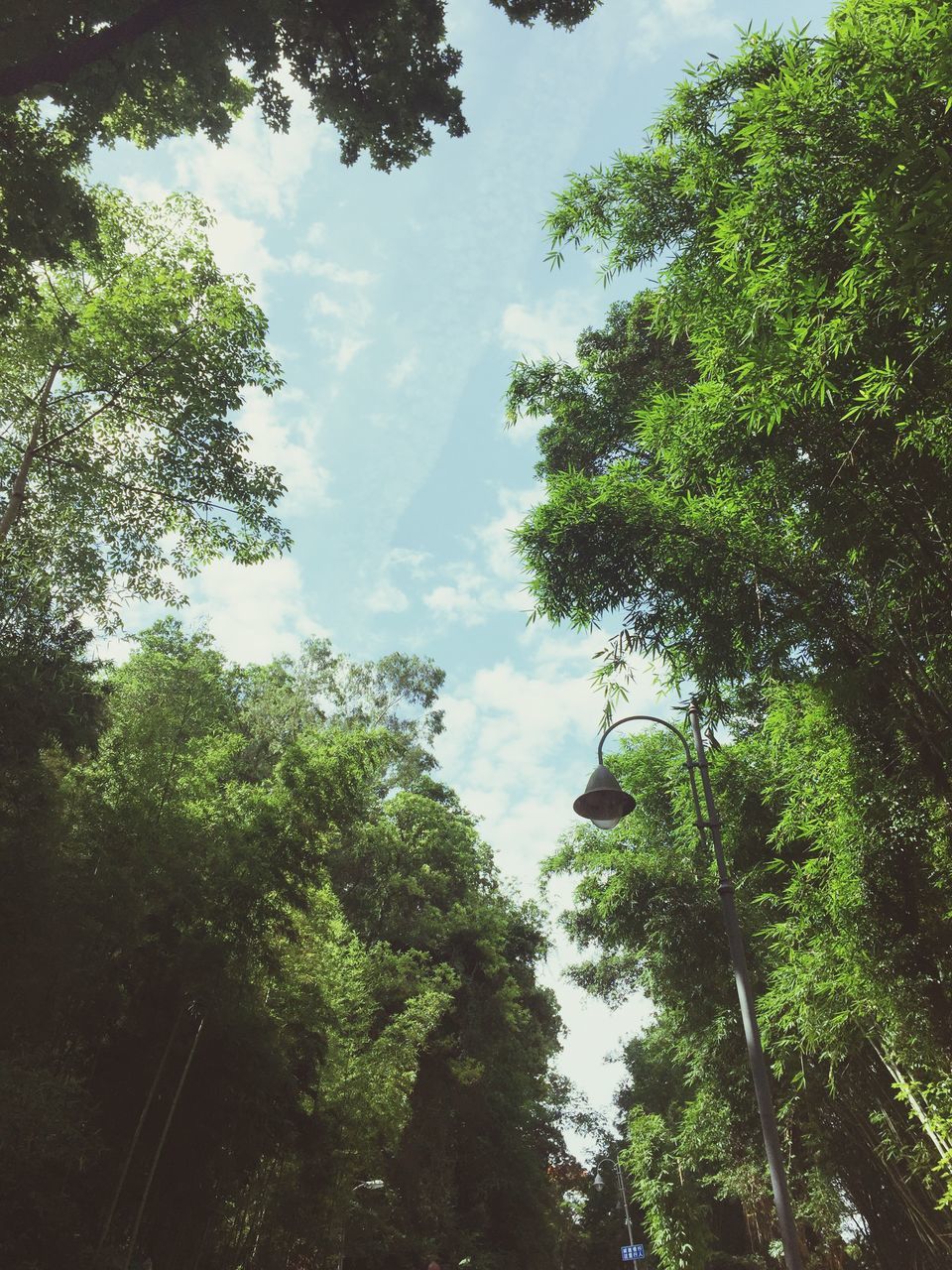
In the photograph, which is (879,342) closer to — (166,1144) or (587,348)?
(587,348)

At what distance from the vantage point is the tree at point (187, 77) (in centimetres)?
389

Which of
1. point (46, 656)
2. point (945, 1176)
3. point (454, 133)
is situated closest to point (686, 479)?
point (454, 133)

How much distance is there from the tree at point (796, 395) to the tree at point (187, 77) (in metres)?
1.27

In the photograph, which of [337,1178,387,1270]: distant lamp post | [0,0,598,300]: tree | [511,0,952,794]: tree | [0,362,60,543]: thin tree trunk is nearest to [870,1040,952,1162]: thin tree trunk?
[511,0,952,794]: tree

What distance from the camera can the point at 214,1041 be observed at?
625 centimetres

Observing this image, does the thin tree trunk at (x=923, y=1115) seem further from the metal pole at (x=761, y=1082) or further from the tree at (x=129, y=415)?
the tree at (x=129, y=415)

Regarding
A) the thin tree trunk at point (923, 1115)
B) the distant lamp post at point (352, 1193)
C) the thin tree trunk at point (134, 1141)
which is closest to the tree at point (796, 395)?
the thin tree trunk at point (923, 1115)

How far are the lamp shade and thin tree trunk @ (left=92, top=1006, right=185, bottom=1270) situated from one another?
386 centimetres

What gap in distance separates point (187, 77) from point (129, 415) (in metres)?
2.96

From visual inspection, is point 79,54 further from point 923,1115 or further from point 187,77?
point 923,1115

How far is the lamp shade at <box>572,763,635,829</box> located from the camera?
4512 mm

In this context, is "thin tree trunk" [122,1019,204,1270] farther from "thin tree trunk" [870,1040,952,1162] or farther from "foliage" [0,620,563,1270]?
"thin tree trunk" [870,1040,952,1162]

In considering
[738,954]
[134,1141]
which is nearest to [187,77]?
[738,954]

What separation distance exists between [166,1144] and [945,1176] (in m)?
6.06
